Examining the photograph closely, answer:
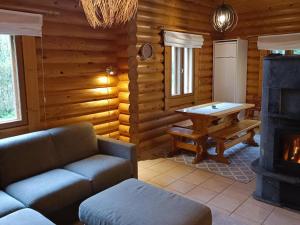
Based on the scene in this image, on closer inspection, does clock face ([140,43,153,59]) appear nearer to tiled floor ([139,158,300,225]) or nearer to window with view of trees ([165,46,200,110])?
window with view of trees ([165,46,200,110])

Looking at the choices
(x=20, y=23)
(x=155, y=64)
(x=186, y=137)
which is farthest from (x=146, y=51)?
(x=20, y=23)

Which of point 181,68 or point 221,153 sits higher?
point 181,68

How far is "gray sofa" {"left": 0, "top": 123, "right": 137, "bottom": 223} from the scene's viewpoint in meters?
2.51

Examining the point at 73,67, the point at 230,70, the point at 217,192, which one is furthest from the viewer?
the point at 230,70

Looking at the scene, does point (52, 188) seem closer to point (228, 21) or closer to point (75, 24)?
point (75, 24)

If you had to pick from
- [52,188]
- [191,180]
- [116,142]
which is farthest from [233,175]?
[52,188]

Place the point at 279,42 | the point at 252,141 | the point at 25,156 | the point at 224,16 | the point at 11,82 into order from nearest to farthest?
1. the point at 25,156
2. the point at 11,82
3. the point at 224,16
4. the point at 252,141
5. the point at 279,42

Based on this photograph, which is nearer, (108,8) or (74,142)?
(108,8)

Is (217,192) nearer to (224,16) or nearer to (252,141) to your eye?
(252,141)

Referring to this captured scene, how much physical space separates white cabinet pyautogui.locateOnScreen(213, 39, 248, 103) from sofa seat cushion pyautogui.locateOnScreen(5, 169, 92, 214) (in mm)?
4368

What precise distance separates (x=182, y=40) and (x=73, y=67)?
2.36 m

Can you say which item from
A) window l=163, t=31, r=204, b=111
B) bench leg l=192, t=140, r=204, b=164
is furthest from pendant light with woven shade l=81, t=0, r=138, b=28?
window l=163, t=31, r=204, b=111

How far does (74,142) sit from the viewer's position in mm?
3355

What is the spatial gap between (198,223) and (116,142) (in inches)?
68.6
